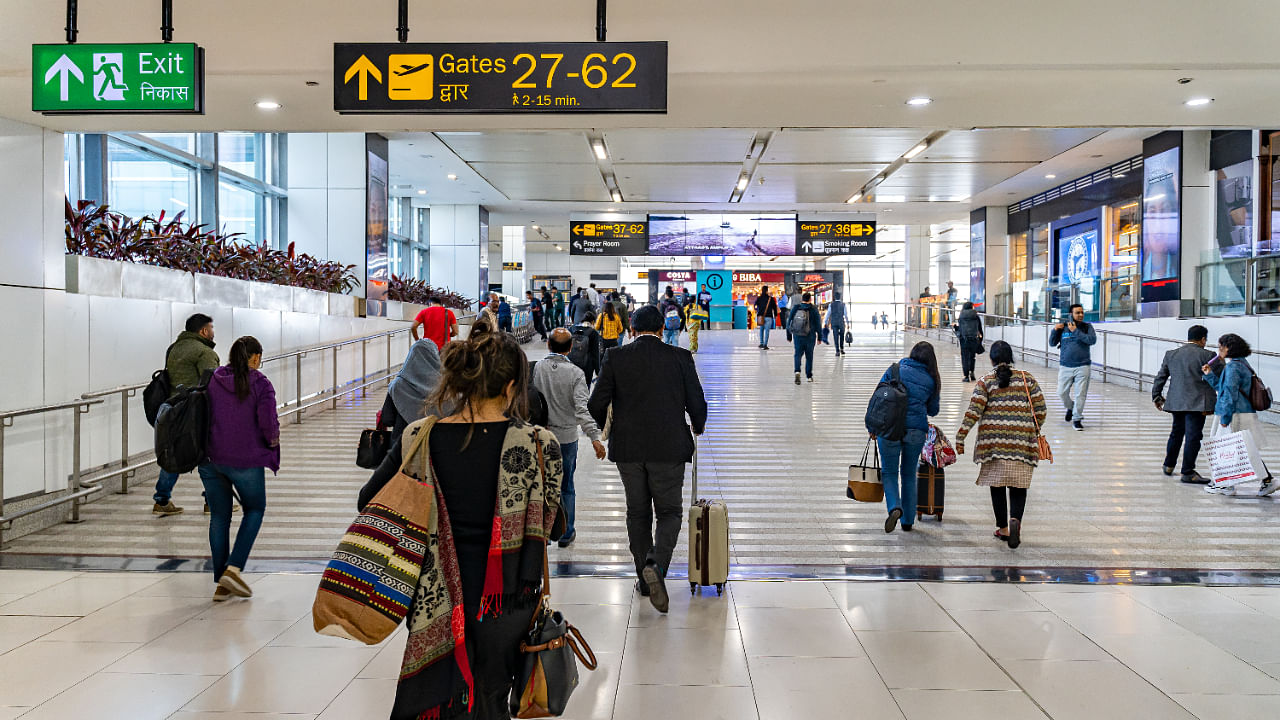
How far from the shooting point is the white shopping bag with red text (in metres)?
8.34

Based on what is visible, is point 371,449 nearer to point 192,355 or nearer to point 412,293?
point 192,355

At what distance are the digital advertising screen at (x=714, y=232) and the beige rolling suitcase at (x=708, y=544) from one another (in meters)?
23.4

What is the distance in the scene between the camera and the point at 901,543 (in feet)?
22.8

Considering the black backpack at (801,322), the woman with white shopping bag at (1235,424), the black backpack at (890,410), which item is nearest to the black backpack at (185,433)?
the black backpack at (890,410)

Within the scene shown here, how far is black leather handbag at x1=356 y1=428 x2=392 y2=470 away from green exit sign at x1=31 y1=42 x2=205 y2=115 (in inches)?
98.4

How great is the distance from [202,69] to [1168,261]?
17623 millimetres

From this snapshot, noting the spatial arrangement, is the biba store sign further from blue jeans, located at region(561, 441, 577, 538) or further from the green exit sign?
the green exit sign

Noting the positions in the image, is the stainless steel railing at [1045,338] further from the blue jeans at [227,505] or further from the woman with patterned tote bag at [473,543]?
the woman with patterned tote bag at [473,543]

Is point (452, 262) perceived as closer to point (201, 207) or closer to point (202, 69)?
point (201, 207)

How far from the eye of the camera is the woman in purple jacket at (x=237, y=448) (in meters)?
5.32

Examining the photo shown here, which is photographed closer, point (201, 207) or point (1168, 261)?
point (201, 207)

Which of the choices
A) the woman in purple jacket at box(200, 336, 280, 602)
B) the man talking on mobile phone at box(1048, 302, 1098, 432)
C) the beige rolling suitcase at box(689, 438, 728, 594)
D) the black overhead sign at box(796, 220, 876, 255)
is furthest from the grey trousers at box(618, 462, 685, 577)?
the black overhead sign at box(796, 220, 876, 255)

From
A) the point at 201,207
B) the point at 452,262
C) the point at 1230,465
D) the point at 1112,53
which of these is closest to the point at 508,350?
the point at 1112,53

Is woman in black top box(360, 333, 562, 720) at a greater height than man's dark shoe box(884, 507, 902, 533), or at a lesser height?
greater
